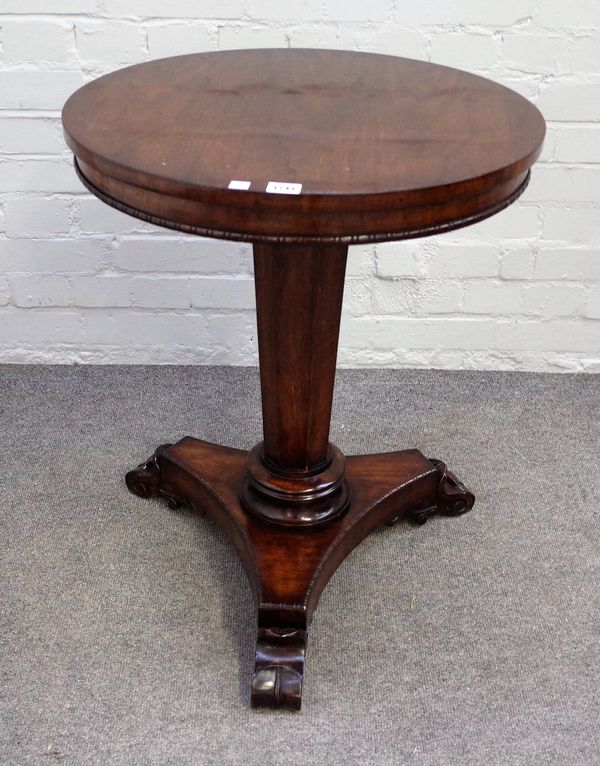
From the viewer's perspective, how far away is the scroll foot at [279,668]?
118cm

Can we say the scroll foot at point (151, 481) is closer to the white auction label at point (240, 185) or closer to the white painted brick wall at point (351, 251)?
the white painted brick wall at point (351, 251)

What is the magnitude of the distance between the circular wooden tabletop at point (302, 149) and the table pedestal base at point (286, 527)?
58 centimetres

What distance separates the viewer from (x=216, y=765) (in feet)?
3.66

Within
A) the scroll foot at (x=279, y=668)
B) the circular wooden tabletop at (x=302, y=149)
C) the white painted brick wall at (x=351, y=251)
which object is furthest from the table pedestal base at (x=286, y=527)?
the circular wooden tabletop at (x=302, y=149)

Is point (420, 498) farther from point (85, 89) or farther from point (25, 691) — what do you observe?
point (85, 89)

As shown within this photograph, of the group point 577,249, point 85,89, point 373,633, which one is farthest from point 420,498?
point 85,89

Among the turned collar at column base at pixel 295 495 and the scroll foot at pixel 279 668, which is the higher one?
the turned collar at column base at pixel 295 495

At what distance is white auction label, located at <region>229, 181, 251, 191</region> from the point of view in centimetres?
88

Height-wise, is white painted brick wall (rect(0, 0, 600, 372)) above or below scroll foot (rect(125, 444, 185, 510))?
above

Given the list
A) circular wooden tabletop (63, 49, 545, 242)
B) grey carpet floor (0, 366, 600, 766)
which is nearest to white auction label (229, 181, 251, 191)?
circular wooden tabletop (63, 49, 545, 242)

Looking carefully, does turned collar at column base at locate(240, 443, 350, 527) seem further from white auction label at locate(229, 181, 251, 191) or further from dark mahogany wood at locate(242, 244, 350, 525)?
white auction label at locate(229, 181, 251, 191)

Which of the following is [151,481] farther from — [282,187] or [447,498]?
[282,187]

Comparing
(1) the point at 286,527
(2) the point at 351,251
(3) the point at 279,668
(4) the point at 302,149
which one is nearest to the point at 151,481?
(1) the point at 286,527

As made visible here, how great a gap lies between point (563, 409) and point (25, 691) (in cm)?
121
